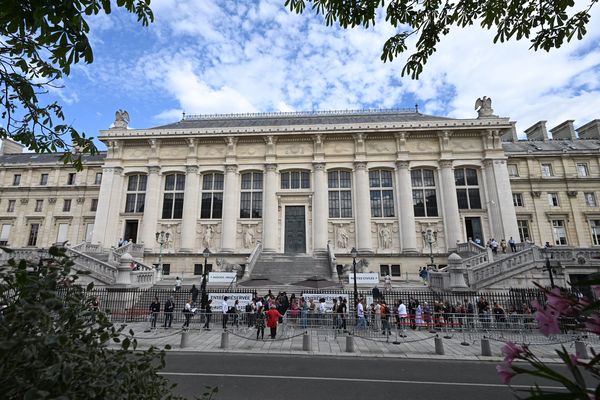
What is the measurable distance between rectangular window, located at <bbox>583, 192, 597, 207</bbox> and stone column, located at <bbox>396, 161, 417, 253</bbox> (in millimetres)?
23488

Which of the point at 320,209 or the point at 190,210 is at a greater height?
the point at 190,210

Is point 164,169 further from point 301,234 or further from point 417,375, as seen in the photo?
point 417,375

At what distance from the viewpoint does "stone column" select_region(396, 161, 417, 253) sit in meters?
30.8

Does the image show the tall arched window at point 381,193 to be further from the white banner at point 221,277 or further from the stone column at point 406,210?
the white banner at point 221,277

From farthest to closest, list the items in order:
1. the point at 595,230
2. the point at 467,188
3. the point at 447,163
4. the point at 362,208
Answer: the point at 595,230 < the point at 467,188 < the point at 447,163 < the point at 362,208

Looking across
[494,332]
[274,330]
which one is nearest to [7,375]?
[274,330]

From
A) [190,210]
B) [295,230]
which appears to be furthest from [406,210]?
[190,210]

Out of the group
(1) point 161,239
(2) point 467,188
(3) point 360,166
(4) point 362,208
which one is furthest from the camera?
(3) point 360,166

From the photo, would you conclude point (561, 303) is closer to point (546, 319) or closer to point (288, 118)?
point (546, 319)

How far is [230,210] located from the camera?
109ft

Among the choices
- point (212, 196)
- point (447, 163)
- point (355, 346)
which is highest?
point (447, 163)

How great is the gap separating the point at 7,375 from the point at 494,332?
16934 mm

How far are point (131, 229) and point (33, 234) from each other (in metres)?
18.5

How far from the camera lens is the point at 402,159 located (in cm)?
3312
